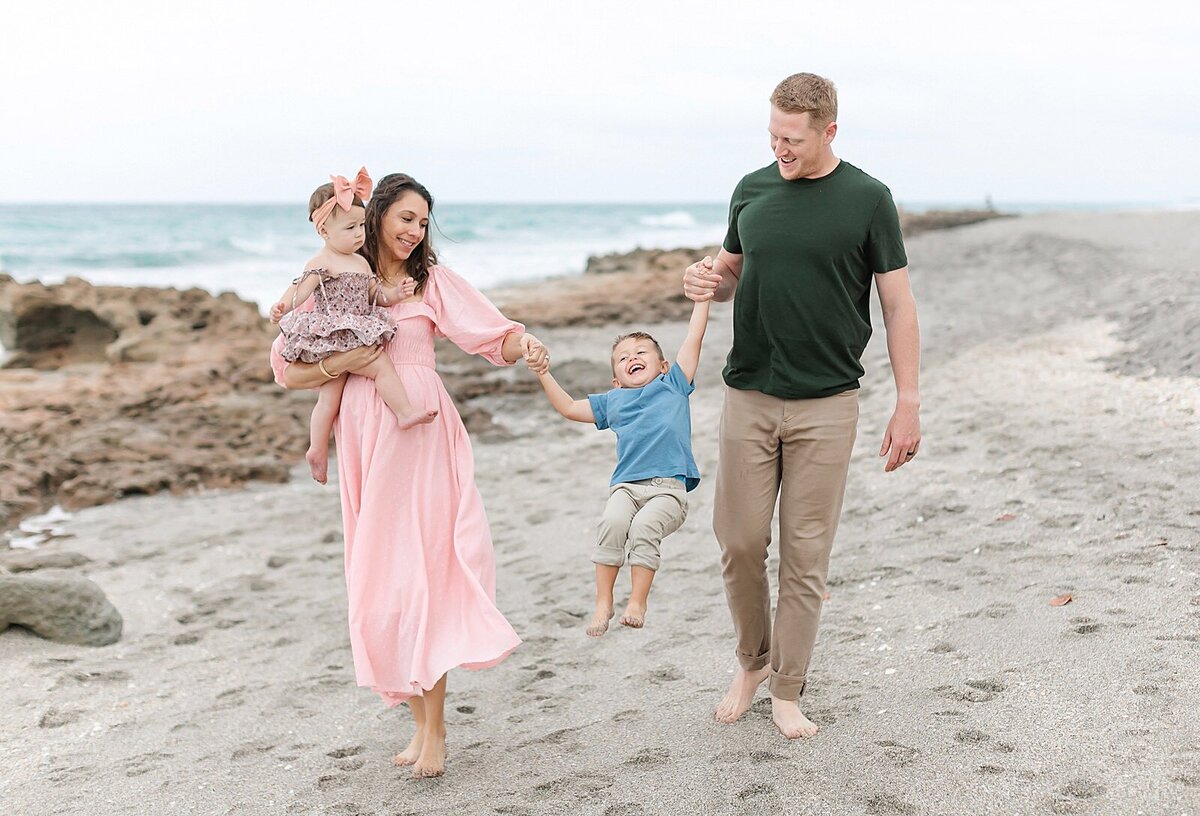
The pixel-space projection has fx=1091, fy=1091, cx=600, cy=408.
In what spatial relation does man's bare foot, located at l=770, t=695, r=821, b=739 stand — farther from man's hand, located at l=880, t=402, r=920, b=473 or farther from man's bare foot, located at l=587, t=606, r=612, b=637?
man's hand, located at l=880, t=402, r=920, b=473

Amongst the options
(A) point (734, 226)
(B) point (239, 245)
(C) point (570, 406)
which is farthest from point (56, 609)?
(B) point (239, 245)

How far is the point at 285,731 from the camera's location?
4.82 m

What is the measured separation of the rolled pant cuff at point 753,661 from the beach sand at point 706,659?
0.67 feet

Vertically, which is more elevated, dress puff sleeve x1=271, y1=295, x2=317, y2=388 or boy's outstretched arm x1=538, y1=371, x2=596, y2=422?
dress puff sleeve x1=271, y1=295, x2=317, y2=388

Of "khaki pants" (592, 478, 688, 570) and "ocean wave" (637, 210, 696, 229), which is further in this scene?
"ocean wave" (637, 210, 696, 229)

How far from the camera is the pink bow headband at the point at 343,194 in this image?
12.2ft

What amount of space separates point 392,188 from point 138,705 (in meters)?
3.04

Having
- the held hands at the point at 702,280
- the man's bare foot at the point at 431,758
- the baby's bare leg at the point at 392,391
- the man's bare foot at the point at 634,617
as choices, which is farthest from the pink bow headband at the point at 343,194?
the man's bare foot at the point at 431,758

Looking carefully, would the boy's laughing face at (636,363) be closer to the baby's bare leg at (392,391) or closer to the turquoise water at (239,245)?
the baby's bare leg at (392,391)

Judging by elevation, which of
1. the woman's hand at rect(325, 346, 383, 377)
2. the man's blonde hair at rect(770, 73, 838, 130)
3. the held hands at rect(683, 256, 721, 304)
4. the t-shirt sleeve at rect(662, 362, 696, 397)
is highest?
the man's blonde hair at rect(770, 73, 838, 130)

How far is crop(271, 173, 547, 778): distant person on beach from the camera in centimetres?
383

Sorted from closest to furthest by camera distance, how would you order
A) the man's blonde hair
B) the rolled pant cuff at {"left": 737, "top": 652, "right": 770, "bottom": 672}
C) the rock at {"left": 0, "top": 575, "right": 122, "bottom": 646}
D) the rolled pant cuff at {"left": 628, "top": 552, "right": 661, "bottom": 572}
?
the man's blonde hair < the rolled pant cuff at {"left": 628, "top": 552, "right": 661, "bottom": 572} < the rolled pant cuff at {"left": 737, "top": 652, "right": 770, "bottom": 672} < the rock at {"left": 0, "top": 575, "right": 122, "bottom": 646}

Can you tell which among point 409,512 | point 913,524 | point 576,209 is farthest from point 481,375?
point 576,209

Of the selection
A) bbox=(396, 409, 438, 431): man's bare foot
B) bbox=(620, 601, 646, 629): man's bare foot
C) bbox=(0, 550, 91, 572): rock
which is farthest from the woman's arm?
bbox=(0, 550, 91, 572): rock
